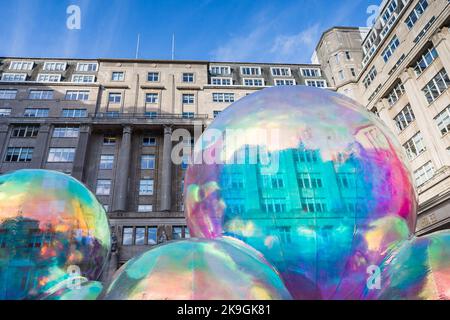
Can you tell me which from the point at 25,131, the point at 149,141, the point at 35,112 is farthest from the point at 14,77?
the point at 149,141

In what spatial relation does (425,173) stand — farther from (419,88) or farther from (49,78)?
(49,78)

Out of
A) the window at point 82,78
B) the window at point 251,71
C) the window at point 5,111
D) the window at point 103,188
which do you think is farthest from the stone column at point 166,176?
the window at point 5,111

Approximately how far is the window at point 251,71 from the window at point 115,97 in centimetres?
1892

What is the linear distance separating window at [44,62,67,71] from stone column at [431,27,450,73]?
149 feet

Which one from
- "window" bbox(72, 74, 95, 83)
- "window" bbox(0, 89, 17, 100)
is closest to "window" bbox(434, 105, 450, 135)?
"window" bbox(72, 74, 95, 83)

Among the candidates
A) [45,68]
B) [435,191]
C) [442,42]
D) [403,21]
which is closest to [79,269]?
[435,191]

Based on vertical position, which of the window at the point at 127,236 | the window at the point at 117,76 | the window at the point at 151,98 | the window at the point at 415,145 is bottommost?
the window at the point at 127,236

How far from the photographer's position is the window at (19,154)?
3400 cm

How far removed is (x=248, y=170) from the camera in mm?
3340

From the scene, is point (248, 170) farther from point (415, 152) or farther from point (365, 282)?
point (415, 152)

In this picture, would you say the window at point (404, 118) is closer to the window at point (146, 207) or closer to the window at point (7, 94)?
the window at point (146, 207)

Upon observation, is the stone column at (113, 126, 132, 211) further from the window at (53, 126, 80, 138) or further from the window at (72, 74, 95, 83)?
the window at (72, 74, 95, 83)

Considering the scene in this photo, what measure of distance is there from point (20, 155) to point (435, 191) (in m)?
40.4

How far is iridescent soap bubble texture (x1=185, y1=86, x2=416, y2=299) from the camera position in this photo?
3.03 m
